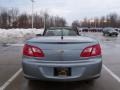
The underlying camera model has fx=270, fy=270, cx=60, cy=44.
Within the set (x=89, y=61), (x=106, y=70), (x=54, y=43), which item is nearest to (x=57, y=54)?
(x=54, y=43)

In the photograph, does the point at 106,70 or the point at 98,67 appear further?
the point at 106,70

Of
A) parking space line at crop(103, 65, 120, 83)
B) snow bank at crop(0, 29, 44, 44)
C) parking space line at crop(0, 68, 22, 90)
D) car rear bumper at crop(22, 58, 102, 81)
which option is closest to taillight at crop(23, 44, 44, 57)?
car rear bumper at crop(22, 58, 102, 81)

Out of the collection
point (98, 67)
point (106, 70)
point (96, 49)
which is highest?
point (96, 49)

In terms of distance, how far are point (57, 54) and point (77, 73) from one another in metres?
0.56

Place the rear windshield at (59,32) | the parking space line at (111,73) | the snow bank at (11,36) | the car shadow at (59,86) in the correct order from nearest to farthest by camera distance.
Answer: the car shadow at (59,86)
the parking space line at (111,73)
the rear windshield at (59,32)
the snow bank at (11,36)

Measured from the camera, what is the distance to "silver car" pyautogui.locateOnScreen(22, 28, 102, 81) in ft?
17.9

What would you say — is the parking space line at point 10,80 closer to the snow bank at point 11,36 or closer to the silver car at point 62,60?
the silver car at point 62,60

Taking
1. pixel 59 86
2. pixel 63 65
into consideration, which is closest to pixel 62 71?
pixel 63 65

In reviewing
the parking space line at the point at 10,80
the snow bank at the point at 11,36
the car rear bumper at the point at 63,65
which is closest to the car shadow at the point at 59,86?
the parking space line at the point at 10,80

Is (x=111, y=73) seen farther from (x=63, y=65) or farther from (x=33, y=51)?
(x=33, y=51)

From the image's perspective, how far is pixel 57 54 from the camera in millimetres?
5547

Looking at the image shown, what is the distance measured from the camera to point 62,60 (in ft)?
18.1

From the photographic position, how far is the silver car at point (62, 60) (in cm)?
547

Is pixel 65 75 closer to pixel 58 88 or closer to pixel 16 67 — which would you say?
pixel 58 88
